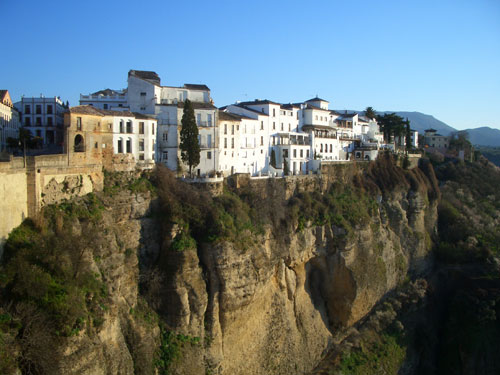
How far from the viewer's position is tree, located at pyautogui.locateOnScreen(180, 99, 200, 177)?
1210 inches

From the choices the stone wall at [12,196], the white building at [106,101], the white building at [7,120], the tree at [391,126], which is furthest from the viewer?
the tree at [391,126]

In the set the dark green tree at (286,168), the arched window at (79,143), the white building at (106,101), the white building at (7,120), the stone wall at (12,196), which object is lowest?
the stone wall at (12,196)

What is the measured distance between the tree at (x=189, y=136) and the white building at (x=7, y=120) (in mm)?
11012

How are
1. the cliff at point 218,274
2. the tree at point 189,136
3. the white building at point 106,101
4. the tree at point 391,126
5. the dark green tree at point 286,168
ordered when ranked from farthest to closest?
the tree at point 391,126 < the dark green tree at point 286,168 < the white building at point 106,101 < the tree at point 189,136 < the cliff at point 218,274

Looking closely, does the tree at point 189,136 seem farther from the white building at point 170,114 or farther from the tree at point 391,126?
the tree at point 391,126

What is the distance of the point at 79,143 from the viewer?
25.2 metres

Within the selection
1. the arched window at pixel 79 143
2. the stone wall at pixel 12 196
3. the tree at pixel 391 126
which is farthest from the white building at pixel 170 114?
the tree at pixel 391 126

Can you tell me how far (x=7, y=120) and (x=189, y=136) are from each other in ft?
38.0

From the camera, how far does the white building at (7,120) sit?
28750mm

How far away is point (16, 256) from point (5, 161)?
4437 mm

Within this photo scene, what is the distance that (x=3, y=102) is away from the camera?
3045 centimetres

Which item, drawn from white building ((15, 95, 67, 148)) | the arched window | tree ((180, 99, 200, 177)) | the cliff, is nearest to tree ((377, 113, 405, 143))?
the cliff

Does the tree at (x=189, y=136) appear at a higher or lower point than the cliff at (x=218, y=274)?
higher

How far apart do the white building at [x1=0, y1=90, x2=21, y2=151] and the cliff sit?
340 inches
